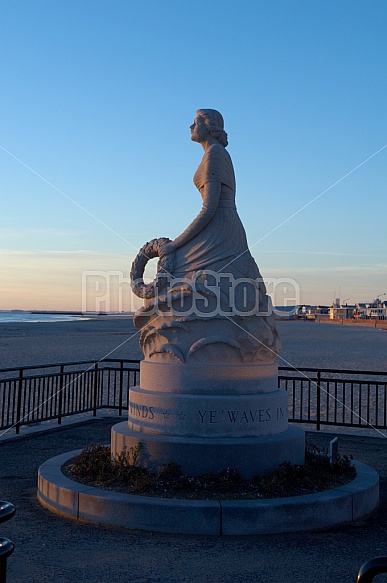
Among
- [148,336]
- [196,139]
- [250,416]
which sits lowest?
[250,416]

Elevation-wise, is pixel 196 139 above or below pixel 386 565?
above

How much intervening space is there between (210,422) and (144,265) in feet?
8.31

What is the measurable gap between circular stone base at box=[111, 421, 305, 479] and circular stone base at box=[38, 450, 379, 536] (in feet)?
2.47

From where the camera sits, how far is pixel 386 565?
2.83 m

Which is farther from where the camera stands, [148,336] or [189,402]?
[148,336]

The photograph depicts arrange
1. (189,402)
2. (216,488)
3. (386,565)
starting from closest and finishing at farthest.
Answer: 1. (386,565)
2. (216,488)
3. (189,402)

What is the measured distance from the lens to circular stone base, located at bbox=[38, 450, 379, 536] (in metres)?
6.01

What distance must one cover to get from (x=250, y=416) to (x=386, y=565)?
4.52m

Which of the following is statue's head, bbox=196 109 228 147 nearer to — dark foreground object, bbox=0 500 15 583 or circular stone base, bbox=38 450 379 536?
circular stone base, bbox=38 450 379 536

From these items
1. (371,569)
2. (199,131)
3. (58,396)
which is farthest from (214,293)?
(58,396)

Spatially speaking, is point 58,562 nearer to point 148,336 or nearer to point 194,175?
point 148,336

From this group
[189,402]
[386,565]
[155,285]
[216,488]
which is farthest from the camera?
[155,285]

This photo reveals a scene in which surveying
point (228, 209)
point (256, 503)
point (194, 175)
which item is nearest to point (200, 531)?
point (256, 503)

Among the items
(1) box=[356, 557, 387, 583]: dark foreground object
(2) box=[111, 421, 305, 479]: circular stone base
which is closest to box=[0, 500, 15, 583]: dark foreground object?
(1) box=[356, 557, 387, 583]: dark foreground object
